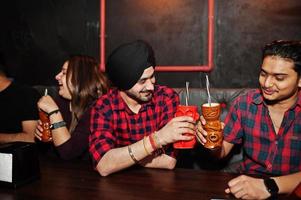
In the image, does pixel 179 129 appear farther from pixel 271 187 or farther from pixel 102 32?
pixel 102 32

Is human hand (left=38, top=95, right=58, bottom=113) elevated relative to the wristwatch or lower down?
elevated

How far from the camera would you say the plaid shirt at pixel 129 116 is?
1834 millimetres

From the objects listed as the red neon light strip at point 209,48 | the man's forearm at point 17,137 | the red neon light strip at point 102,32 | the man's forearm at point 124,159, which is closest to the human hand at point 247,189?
the man's forearm at point 124,159

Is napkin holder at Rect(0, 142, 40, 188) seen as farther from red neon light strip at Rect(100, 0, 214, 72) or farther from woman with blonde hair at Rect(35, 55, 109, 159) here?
red neon light strip at Rect(100, 0, 214, 72)

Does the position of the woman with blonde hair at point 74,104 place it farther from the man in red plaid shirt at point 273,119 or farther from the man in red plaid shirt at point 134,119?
the man in red plaid shirt at point 273,119

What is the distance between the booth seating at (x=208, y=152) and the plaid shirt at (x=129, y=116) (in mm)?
432

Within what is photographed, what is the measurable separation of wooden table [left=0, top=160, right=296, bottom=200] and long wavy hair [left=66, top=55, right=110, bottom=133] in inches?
27.4

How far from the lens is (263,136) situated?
1867 millimetres

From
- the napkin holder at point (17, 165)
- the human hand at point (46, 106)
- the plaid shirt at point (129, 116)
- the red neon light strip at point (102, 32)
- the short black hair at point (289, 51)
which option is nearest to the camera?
the napkin holder at point (17, 165)

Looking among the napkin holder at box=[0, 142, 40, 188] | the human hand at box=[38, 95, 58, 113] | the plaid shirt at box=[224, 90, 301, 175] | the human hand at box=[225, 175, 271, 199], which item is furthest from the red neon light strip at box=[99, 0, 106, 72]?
the human hand at box=[225, 175, 271, 199]

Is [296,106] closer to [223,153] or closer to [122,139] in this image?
[223,153]

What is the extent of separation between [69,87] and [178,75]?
4.05 ft

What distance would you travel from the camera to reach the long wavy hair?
2291 millimetres

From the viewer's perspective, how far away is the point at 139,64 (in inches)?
71.3
